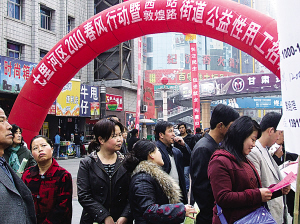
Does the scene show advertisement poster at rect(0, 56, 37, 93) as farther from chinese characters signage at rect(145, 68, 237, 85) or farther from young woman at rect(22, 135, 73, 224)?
chinese characters signage at rect(145, 68, 237, 85)

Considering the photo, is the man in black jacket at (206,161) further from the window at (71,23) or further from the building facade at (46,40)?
the window at (71,23)

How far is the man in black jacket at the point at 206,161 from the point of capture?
9.93ft

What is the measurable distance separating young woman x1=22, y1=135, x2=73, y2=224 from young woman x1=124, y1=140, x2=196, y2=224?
830mm

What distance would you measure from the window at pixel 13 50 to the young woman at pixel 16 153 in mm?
Result: 11622

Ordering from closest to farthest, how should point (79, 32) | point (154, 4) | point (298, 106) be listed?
point (298, 106), point (154, 4), point (79, 32)

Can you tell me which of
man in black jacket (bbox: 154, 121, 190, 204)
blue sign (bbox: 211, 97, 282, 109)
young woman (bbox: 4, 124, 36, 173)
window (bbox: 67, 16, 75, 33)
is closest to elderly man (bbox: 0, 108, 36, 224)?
man in black jacket (bbox: 154, 121, 190, 204)

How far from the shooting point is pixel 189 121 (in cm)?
4597

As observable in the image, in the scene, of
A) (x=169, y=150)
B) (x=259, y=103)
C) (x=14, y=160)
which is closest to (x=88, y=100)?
(x=14, y=160)

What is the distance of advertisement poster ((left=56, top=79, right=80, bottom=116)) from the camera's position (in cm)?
1603

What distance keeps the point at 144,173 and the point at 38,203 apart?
1227 millimetres

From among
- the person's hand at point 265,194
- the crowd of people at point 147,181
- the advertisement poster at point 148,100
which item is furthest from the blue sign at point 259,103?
the person's hand at point 265,194

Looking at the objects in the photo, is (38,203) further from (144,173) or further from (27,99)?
(27,99)

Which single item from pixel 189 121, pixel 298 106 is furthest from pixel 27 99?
pixel 189 121

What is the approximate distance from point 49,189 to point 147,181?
1.18 meters
